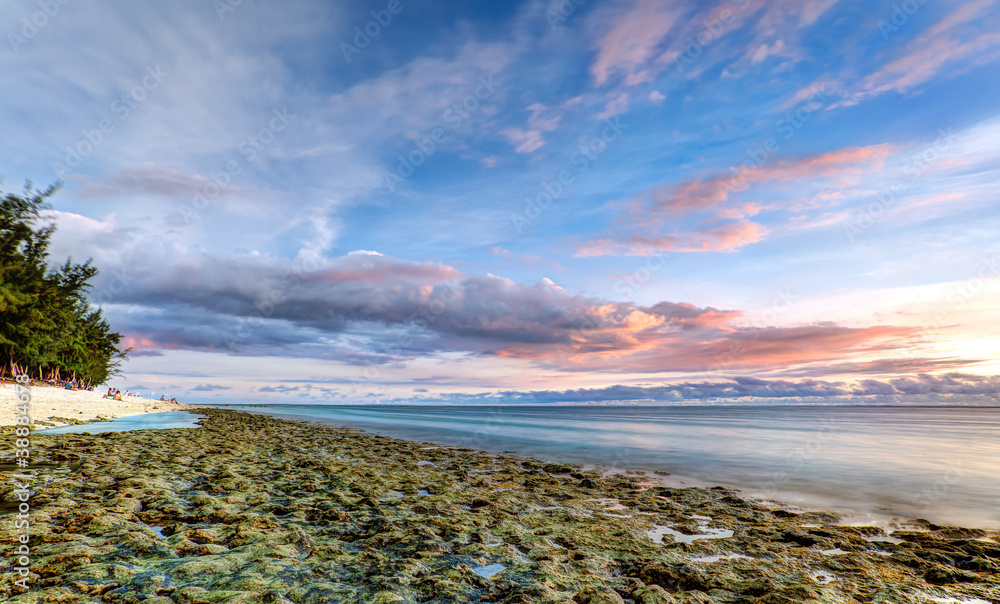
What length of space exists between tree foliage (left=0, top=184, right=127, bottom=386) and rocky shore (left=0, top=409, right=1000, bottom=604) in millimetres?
38619

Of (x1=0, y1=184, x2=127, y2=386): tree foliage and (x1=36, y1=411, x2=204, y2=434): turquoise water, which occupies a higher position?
(x1=0, y1=184, x2=127, y2=386): tree foliage

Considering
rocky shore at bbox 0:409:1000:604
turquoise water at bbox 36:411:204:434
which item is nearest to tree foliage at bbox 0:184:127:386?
turquoise water at bbox 36:411:204:434

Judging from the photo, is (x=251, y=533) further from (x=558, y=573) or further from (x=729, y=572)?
(x=729, y=572)

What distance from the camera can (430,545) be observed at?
791 cm

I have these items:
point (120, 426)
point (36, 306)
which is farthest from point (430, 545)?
point (36, 306)

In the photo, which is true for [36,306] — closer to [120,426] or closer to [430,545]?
[120,426]

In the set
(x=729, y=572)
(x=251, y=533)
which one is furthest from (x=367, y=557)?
(x=729, y=572)

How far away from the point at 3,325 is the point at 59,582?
Answer: 64.1 m

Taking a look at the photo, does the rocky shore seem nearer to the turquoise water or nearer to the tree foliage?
the turquoise water

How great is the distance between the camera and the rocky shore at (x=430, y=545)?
608 cm

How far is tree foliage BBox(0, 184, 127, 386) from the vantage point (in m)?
39.2

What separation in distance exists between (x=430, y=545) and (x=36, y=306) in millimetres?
64497

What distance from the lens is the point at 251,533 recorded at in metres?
7.94

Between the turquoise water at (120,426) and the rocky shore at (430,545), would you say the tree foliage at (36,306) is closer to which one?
the turquoise water at (120,426)
